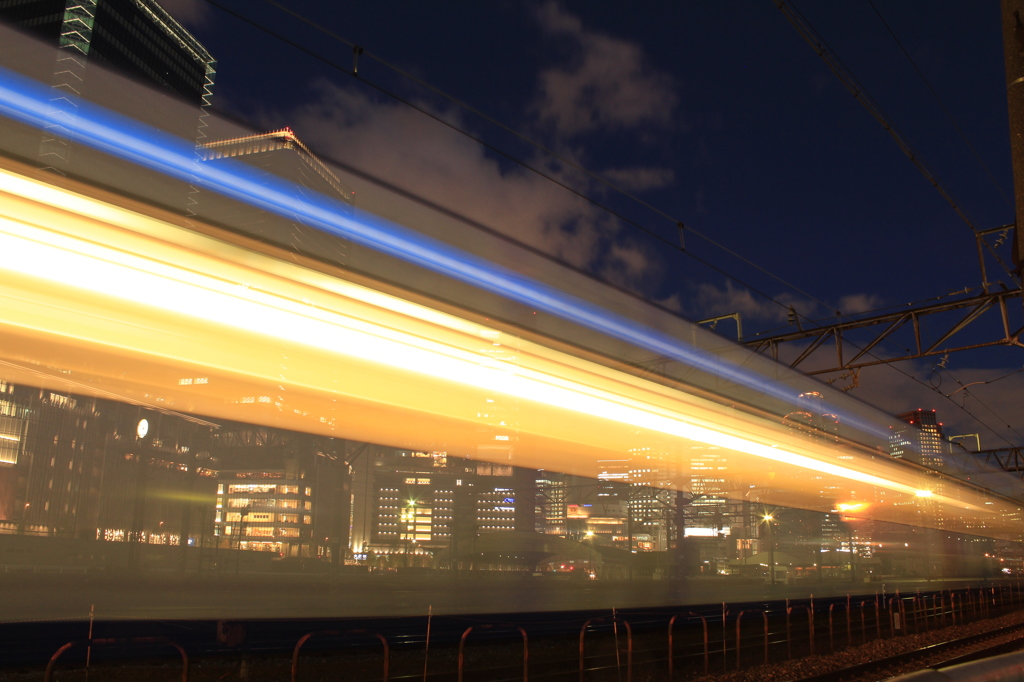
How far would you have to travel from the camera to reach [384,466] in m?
4.79

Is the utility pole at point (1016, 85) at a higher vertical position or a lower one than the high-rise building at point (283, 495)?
higher

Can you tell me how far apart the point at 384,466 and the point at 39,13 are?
28.2 m

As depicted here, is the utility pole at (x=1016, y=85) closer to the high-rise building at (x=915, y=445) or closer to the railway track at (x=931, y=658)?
the railway track at (x=931, y=658)

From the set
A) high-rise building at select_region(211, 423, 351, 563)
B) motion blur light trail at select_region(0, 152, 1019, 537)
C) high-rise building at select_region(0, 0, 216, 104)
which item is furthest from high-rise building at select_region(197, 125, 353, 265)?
high-rise building at select_region(0, 0, 216, 104)

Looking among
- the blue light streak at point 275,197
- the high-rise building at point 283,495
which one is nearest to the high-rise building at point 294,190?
the blue light streak at point 275,197

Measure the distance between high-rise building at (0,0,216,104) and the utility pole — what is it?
19297mm

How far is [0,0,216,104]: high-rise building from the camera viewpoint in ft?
71.0

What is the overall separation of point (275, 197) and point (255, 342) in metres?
0.98

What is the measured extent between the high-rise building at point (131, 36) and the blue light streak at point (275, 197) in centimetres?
1735

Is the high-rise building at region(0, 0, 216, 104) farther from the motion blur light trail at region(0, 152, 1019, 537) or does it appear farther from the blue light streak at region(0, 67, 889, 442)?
the motion blur light trail at region(0, 152, 1019, 537)

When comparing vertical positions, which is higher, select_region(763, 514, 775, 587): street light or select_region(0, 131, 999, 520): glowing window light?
select_region(0, 131, 999, 520): glowing window light

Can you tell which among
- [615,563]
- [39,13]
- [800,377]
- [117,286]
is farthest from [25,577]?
[39,13]

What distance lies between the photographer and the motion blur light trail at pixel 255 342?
3.50 m

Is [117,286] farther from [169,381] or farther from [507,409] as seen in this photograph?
[507,409]
